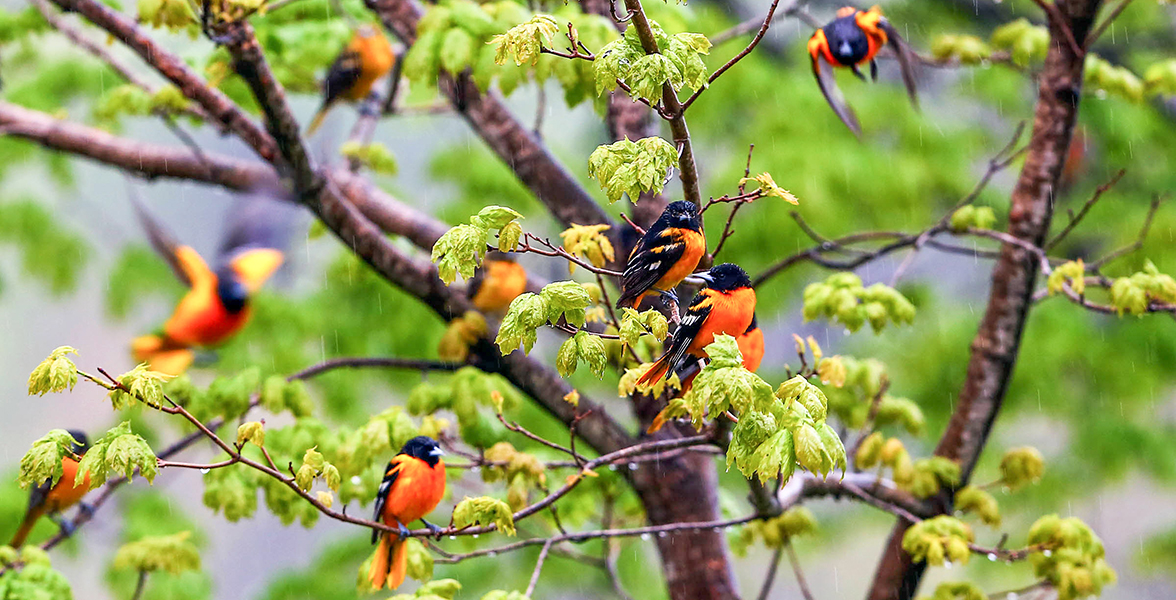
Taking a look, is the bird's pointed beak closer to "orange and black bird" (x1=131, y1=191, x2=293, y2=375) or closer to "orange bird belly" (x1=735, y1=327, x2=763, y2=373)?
"orange bird belly" (x1=735, y1=327, x2=763, y2=373)

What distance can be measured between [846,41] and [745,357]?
3.36 feet

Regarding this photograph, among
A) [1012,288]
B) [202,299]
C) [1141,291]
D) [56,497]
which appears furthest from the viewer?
[202,299]

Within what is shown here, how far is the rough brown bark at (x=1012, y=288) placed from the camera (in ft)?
10.7

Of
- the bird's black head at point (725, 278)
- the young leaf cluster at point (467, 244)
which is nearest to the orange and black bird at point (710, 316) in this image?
the bird's black head at point (725, 278)

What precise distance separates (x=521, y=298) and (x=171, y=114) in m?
2.83

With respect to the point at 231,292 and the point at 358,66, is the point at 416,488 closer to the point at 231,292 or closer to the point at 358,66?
the point at 231,292

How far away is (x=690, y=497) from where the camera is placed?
3.40m

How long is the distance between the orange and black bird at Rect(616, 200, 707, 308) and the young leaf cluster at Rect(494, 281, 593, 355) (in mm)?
229

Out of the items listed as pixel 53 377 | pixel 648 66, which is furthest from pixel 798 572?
pixel 53 377

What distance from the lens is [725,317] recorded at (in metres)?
1.97

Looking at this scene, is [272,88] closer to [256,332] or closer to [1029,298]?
[1029,298]

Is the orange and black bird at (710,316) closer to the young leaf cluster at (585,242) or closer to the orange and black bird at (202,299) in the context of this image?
the young leaf cluster at (585,242)

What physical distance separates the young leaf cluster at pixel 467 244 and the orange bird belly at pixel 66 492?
181 cm

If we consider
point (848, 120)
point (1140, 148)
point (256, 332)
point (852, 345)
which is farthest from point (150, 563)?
point (1140, 148)
